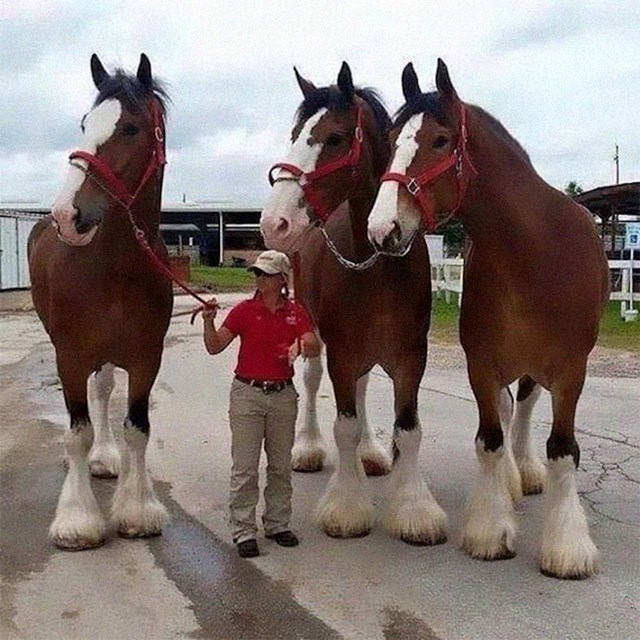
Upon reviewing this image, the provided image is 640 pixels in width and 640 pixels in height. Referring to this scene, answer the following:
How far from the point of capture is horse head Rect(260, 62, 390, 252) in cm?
396

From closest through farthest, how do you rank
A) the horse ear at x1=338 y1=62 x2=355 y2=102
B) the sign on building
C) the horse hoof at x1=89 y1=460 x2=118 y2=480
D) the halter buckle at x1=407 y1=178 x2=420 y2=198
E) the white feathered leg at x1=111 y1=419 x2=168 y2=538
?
1. the halter buckle at x1=407 y1=178 x2=420 y2=198
2. the horse ear at x1=338 y1=62 x2=355 y2=102
3. the white feathered leg at x1=111 y1=419 x2=168 y2=538
4. the horse hoof at x1=89 y1=460 x2=118 y2=480
5. the sign on building

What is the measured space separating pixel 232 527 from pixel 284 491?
1.07 feet

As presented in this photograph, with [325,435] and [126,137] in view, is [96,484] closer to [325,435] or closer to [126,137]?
[325,435]

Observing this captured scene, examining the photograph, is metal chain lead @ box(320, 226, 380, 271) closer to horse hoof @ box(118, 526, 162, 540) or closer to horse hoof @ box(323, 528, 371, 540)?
horse hoof @ box(323, 528, 371, 540)

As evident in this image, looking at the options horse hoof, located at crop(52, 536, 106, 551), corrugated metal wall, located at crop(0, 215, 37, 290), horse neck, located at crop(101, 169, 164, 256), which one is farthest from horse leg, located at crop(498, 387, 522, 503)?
corrugated metal wall, located at crop(0, 215, 37, 290)

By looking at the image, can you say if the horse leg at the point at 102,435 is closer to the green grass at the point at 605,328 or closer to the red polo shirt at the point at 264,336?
the red polo shirt at the point at 264,336

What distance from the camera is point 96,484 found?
5500 millimetres

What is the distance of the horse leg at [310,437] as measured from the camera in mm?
5914

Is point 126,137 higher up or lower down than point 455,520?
higher up

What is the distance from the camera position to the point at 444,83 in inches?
150

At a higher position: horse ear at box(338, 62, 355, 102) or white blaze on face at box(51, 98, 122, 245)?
horse ear at box(338, 62, 355, 102)

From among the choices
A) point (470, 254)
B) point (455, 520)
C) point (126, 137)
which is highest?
point (126, 137)

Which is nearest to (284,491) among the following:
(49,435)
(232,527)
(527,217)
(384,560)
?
(232,527)

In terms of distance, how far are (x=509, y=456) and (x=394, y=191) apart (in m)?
2.13
